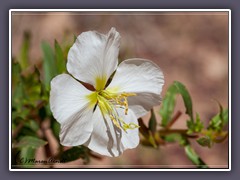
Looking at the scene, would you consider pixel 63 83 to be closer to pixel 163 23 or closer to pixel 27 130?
pixel 27 130

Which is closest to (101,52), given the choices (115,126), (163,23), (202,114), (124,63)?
(124,63)


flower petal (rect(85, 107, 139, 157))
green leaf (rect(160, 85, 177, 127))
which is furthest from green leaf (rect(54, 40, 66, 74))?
green leaf (rect(160, 85, 177, 127))

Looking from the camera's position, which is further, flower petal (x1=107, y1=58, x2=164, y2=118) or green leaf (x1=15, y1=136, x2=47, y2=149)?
green leaf (x1=15, y1=136, x2=47, y2=149)

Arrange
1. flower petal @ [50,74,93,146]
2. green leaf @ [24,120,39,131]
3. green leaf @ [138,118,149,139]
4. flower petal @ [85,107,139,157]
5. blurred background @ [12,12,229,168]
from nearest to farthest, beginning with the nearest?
flower petal @ [50,74,93,146] < flower petal @ [85,107,139,157] < green leaf @ [138,118,149,139] < green leaf @ [24,120,39,131] < blurred background @ [12,12,229,168]

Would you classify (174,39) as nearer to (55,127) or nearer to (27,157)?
(55,127)

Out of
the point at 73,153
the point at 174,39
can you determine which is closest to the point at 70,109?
the point at 73,153

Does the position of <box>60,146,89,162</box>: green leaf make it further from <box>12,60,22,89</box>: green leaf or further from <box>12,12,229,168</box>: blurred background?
<box>12,12,229,168</box>: blurred background
